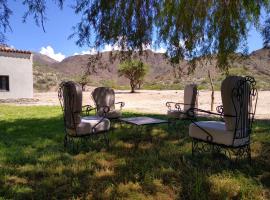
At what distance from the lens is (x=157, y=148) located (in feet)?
21.4

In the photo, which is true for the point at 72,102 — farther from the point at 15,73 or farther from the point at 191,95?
the point at 15,73

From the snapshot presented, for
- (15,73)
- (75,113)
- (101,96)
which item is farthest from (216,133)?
(15,73)

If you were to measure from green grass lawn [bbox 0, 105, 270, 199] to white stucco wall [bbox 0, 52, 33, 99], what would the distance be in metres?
17.2

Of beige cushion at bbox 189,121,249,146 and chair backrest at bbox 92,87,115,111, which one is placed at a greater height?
chair backrest at bbox 92,87,115,111

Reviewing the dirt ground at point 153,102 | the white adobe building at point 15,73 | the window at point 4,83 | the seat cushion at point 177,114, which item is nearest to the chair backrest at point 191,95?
the seat cushion at point 177,114

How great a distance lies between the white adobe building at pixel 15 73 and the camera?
2322cm

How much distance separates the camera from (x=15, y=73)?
2383 centimetres

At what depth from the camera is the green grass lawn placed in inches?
161

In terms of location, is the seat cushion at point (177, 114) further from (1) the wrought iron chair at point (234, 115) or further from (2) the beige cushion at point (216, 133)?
(1) the wrought iron chair at point (234, 115)

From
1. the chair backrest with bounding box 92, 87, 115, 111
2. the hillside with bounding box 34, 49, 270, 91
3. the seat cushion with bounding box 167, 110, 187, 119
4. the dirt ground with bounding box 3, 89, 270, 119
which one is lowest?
the dirt ground with bounding box 3, 89, 270, 119

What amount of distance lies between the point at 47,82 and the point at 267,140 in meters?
39.2

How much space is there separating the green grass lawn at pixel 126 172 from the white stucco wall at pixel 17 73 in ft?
56.5

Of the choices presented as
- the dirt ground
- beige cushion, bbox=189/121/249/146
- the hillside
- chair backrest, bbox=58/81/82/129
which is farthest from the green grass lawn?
the dirt ground

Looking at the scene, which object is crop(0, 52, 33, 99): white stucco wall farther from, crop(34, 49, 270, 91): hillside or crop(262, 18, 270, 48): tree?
crop(262, 18, 270, 48): tree
